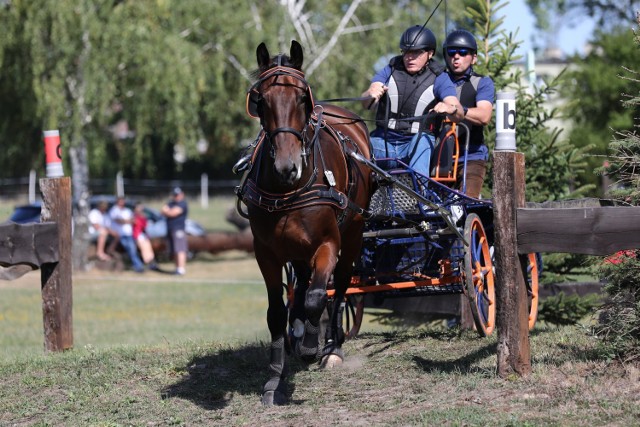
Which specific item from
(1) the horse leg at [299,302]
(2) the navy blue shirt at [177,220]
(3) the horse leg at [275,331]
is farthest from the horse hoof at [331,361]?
(2) the navy blue shirt at [177,220]

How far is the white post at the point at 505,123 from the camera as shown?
6855 millimetres

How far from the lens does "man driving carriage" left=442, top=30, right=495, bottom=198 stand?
28.6ft

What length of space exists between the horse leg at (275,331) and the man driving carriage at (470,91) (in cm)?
230

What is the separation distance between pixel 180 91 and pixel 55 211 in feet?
50.2

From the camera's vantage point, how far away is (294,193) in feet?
21.1

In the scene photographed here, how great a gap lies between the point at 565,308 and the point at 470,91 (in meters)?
2.96

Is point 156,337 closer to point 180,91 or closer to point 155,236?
point 180,91

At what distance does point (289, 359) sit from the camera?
8242 mm

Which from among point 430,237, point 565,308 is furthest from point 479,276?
point 565,308

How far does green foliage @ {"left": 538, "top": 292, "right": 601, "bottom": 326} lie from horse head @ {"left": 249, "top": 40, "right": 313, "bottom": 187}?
4882 mm

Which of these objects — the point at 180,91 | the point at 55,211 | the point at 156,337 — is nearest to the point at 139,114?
the point at 180,91

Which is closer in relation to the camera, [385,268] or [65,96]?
[385,268]

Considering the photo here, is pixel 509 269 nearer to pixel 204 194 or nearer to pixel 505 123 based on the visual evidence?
pixel 505 123

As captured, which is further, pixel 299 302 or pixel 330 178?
pixel 299 302
